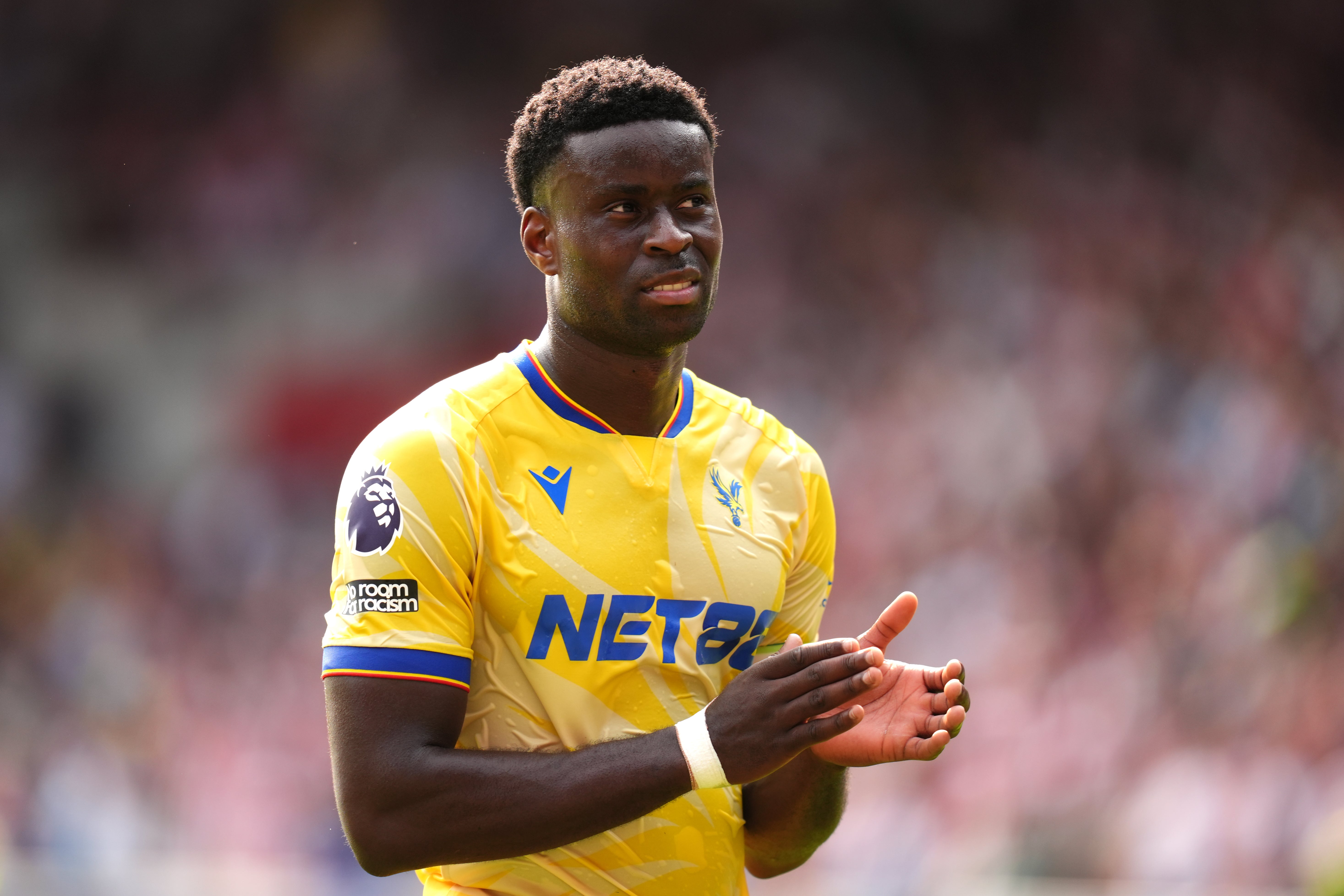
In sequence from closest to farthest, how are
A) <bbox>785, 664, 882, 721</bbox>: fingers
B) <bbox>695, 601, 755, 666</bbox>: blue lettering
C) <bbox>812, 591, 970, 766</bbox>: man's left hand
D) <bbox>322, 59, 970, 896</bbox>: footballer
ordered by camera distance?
1. <bbox>785, 664, 882, 721</bbox>: fingers
2. <bbox>322, 59, 970, 896</bbox>: footballer
3. <bbox>812, 591, 970, 766</bbox>: man's left hand
4. <bbox>695, 601, 755, 666</bbox>: blue lettering

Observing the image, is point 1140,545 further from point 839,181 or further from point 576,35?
point 576,35

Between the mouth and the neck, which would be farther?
the neck

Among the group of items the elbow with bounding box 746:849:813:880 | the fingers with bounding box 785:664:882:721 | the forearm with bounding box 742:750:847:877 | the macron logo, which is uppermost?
the macron logo

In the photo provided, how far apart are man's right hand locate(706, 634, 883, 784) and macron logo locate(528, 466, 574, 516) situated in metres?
0.55

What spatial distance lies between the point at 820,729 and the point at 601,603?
54cm

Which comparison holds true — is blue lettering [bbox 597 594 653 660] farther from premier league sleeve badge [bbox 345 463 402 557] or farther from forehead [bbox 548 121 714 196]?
forehead [bbox 548 121 714 196]

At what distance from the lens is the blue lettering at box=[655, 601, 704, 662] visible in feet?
9.23

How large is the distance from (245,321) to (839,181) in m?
4.70

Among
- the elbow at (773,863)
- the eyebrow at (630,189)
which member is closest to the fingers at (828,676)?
the elbow at (773,863)

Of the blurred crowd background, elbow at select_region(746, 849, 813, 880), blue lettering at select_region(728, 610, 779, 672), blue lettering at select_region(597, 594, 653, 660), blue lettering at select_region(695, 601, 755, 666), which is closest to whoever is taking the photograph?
blue lettering at select_region(597, 594, 653, 660)

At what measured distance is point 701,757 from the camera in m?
2.49

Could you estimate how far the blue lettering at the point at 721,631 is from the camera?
9.46ft

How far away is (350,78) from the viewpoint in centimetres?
1034

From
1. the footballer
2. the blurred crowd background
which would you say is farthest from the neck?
the blurred crowd background
